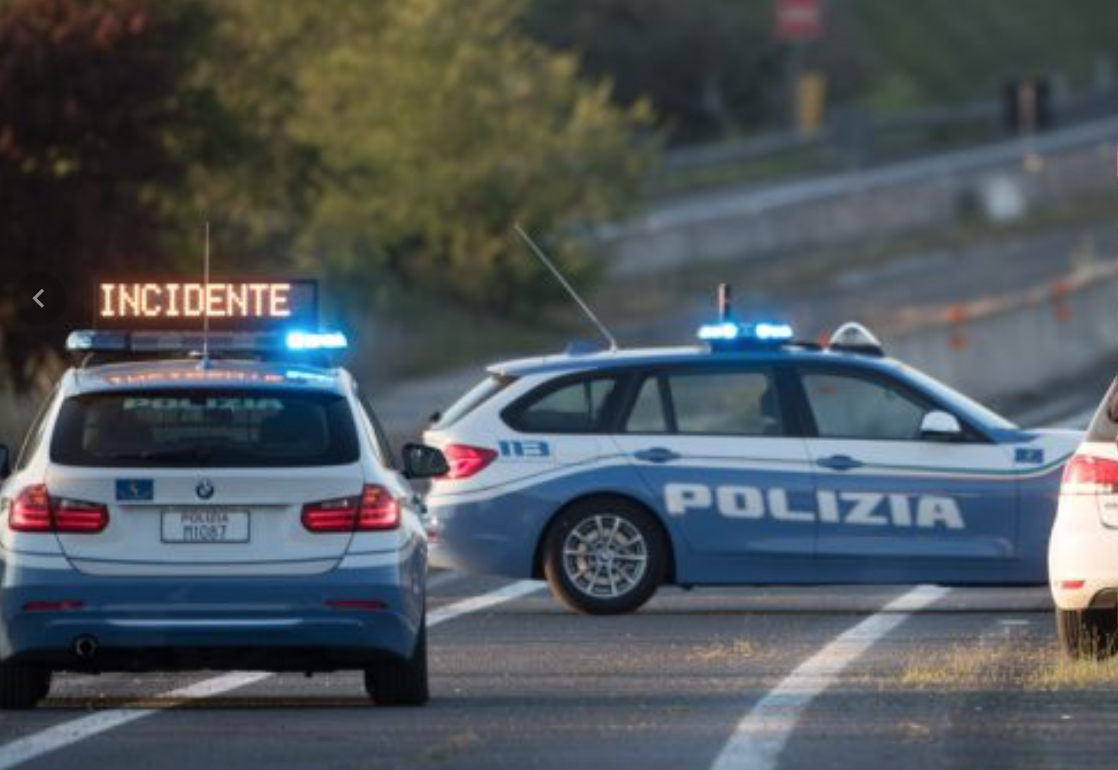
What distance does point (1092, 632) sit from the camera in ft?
49.5

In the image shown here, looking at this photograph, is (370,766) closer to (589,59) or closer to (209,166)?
(209,166)

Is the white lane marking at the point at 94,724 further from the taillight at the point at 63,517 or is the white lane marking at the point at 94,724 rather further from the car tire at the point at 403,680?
the car tire at the point at 403,680

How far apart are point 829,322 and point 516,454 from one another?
1237 inches

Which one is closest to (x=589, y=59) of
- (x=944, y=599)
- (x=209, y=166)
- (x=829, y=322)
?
(x=829, y=322)

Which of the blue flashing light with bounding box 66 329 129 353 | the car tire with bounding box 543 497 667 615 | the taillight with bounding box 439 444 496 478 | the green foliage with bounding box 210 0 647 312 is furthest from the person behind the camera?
the green foliage with bounding box 210 0 647 312

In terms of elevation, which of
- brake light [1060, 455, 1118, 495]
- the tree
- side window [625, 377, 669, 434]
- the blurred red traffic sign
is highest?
the blurred red traffic sign

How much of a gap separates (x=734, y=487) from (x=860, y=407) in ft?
6.25

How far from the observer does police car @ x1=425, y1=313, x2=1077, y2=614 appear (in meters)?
18.6

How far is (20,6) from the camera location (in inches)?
1363

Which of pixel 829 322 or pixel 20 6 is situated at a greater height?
pixel 20 6

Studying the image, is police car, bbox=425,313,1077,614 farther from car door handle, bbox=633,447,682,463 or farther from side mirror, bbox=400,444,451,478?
side mirror, bbox=400,444,451,478

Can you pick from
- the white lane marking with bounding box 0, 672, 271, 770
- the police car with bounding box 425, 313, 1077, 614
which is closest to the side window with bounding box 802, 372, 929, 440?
the police car with bounding box 425, 313, 1077, 614

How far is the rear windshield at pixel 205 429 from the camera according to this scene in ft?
43.8

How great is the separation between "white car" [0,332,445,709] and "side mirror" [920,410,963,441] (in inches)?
225
